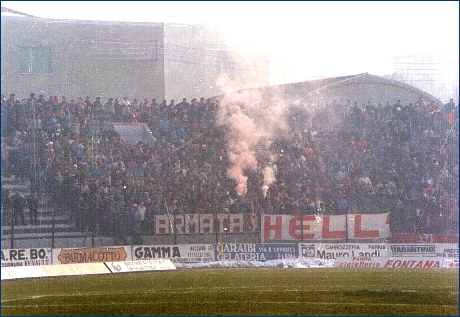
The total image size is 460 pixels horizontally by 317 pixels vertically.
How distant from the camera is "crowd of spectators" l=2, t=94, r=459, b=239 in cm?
1534

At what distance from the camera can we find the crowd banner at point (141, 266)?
44.3 feet

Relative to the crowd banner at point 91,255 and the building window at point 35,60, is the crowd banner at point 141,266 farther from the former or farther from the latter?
the building window at point 35,60

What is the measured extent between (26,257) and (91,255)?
4.42 feet

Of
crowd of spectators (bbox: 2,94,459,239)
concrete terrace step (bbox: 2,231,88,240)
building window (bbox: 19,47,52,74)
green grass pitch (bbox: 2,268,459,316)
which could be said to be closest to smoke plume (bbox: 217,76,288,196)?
crowd of spectators (bbox: 2,94,459,239)

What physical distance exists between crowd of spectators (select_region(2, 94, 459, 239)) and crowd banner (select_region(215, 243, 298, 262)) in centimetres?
103

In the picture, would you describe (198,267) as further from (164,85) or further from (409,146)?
(409,146)

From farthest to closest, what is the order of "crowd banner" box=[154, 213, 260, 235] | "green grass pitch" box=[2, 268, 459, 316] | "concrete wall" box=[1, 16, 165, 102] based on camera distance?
"concrete wall" box=[1, 16, 165, 102], "crowd banner" box=[154, 213, 260, 235], "green grass pitch" box=[2, 268, 459, 316]

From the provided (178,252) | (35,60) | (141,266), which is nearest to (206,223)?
(178,252)

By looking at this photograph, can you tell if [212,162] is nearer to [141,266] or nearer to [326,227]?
[326,227]

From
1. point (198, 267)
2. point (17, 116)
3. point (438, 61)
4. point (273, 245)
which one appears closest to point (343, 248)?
point (273, 245)

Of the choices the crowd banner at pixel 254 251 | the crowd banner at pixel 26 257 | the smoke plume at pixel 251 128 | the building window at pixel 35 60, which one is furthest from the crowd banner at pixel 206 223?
the building window at pixel 35 60

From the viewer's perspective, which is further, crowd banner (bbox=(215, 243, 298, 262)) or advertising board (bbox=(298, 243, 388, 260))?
advertising board (bbox=(298, 243, 388, 260))

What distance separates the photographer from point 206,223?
15.5 meters

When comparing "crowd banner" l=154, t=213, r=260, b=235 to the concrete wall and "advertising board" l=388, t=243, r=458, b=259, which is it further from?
the concrete wall
